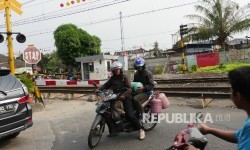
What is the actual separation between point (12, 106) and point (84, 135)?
1.87 m

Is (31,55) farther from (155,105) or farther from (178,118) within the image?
(155,105)

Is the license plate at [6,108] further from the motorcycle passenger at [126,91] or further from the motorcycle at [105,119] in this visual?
the motorcycle passenger at [126,91]

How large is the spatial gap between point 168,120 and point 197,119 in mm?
5643

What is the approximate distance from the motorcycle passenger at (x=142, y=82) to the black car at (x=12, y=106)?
2.22 m

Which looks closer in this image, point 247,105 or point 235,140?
point 247,105

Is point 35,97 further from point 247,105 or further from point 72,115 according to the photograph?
point 247,105

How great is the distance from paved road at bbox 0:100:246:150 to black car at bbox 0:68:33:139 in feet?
2.19

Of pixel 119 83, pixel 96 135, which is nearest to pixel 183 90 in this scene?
pixel 119 83

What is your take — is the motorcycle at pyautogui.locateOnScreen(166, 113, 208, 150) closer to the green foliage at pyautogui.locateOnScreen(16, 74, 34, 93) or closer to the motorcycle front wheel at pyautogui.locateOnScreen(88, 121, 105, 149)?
the motorcycle front wheel at pyautogui.locateOnScreen(88, 121, 105, 149)

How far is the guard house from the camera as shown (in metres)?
33.5

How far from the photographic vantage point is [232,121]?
25.7ft

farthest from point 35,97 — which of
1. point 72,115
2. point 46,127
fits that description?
point 46,127

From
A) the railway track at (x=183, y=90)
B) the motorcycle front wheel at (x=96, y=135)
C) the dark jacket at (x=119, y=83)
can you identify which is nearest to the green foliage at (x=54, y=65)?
the railway track at (x=183, y=90)

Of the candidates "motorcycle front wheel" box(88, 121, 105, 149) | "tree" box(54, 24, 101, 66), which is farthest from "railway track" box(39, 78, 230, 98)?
"tree" box(54, 24, 101, 66)
